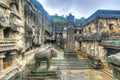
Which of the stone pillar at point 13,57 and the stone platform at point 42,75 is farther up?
the stone pillar at point 13,57

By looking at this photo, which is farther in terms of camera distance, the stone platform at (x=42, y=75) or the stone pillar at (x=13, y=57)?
the stone pillar at (x=13, y=57)

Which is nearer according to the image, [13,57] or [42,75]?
[42,75]

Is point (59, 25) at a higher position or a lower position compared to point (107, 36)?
higher

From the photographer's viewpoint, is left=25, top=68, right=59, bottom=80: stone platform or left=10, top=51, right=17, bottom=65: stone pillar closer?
left=25, top=68, right=59, bottom=80: stone platform

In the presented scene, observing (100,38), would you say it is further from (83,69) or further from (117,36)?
(83,69)

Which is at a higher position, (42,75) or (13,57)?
(13,57)

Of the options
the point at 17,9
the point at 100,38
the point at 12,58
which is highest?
the point at 17,9

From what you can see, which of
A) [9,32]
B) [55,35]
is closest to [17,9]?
[9,32]

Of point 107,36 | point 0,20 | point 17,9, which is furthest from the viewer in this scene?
point 107,36

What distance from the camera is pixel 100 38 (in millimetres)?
17484

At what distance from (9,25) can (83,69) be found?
878cm

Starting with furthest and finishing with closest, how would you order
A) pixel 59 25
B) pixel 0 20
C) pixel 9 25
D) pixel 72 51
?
pixel 59 25
pixel 72 51
pixel 9 25
pixel 0 20

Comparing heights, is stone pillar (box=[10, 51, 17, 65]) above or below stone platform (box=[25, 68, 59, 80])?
above

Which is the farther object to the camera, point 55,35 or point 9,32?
point 55,35
